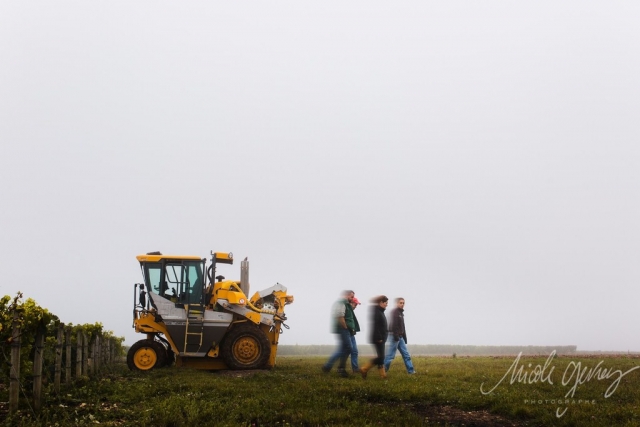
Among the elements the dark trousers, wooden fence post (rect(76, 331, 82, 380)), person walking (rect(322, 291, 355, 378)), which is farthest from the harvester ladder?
the dark trousers

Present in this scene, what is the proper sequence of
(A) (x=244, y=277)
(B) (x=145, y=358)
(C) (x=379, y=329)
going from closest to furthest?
(C) (x=379, y=329) < (B) (x=145, y=358) < (A) (x=244, y=277)

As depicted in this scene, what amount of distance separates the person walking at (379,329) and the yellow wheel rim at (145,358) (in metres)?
7.87

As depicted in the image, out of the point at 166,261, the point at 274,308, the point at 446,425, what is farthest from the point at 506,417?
the point at 166,261

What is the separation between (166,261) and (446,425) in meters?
13.5

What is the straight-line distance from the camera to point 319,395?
1149 centimetres

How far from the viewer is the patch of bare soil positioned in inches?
364

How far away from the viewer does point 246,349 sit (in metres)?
19.1

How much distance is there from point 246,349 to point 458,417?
10.6 m

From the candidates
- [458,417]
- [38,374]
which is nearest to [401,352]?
[458,417]

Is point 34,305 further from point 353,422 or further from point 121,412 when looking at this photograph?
point 353,422

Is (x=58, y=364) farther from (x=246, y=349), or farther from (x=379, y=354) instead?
(x=379, y=354)

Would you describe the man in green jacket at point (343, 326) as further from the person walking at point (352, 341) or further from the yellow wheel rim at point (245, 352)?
the yellow wheel rim at point (245, 352)

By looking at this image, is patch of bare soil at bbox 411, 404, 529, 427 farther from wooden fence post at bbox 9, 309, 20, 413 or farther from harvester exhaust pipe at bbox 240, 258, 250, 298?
harvester exhaust pipe at bbox 240, 258, 250, 298

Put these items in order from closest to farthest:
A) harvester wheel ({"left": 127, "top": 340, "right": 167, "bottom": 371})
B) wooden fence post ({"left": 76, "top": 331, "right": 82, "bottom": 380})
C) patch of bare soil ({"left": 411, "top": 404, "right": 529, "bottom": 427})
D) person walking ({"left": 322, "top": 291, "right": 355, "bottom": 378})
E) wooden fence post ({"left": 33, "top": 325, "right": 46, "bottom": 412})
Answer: patch of bare soil ({"left": 411, "top": 404, "right": 529, "bottom": 427}) → wooden fence post ({"left": 33, "top": 325, "right": 46, "bottom": 412}) → wooden fence post ({"left": 76, "top": 331, "right": 82, "bottom": 380}) → person walking ({"left": 322, "top": 291, "right": 355, "bottom": 378}) → harvester wheel ({"left": 127, "top": 340, "right": 167, "bottom": 371})
